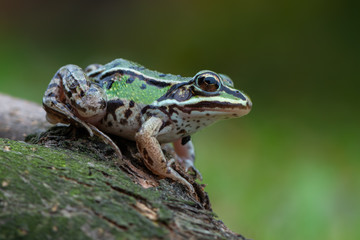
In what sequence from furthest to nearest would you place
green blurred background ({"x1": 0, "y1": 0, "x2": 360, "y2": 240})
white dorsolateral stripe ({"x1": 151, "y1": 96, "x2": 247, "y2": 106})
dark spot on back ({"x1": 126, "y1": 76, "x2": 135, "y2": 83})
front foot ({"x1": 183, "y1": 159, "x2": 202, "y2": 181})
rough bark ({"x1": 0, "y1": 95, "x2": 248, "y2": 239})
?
green blurred background ({"x1": 0, "y1": 0, "x2": 360, "y2": 240}), front foot ({"x1": 183, "y1": 159, "x2": 202, "y2": 181}), dark spot on back ({"x1": 126, "y1": 76, "x2": 135, "y2": 83}), white dorsolateral stripe ({"x1": 151, "y1": 96, "x2": 247, "y2": 106}), rough bark ({"x1": 0, "y1": 95, "x2": 248, "y2": 239})

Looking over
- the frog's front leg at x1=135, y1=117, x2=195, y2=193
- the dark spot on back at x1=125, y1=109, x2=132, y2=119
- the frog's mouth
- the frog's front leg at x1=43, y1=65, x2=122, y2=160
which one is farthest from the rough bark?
the frog's mouth

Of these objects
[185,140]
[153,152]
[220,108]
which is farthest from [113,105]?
[220,108]

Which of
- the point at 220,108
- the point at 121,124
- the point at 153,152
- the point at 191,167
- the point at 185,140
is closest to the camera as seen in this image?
the point at 153,152

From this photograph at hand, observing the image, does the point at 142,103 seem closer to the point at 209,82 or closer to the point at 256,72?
the point at 209,82

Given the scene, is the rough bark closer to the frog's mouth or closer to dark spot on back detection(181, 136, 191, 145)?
the frog's mouth

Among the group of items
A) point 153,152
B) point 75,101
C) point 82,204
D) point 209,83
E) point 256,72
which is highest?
point 256,72

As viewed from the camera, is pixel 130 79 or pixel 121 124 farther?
pixel 130 79

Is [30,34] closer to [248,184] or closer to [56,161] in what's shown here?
[248,184]
